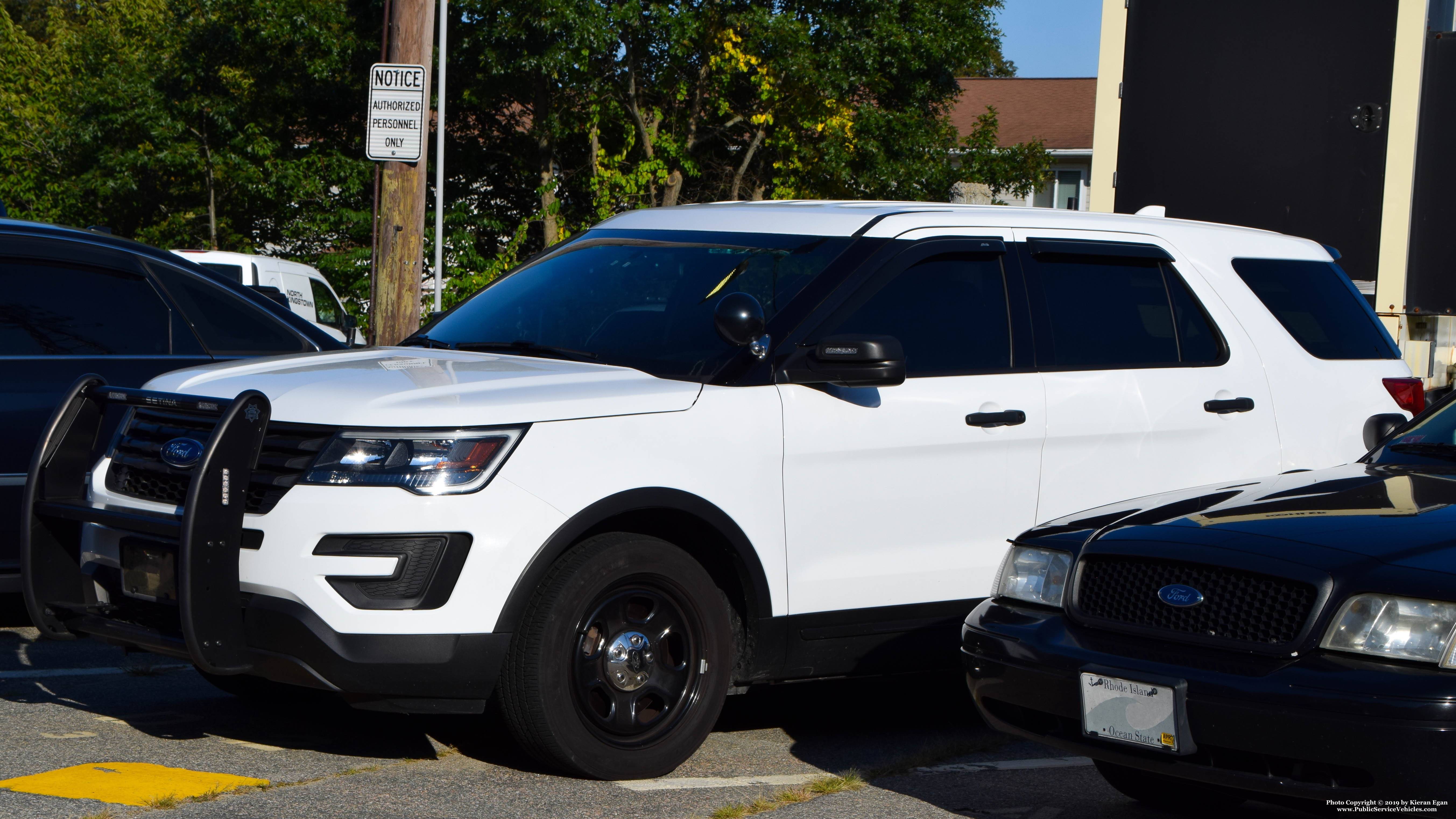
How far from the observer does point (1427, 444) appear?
4.93 metres

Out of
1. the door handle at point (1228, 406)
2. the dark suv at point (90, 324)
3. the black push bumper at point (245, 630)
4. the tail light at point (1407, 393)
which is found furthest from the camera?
the tail light at point (1407, 393)

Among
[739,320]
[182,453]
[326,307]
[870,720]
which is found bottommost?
[870,720]

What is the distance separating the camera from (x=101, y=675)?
612cm

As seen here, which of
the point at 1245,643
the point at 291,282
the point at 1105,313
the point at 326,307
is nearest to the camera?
the point at 1245,643

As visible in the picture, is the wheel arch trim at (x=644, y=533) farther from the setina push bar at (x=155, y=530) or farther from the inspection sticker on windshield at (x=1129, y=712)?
the inspection sticker on windshield at (x=1129, y=712)

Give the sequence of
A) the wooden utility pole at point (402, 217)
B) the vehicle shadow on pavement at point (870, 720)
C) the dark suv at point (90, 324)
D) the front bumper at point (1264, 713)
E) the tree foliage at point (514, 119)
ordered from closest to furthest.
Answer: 1. the front bumper at point (1264, 713)
2. the vehicle shadow on pavement at point (870, 720)
3. the dark suv at point (90, 324)
4. the wooden utility pole at point (402, 217)
5. the tree foliage at point (514, 119)

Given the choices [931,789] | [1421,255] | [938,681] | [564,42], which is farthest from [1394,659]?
[564,42]

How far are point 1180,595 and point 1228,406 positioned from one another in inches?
90.9

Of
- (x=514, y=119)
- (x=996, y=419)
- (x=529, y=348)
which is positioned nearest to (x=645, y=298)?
(x=529, y=348)

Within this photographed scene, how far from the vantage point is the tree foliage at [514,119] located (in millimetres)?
26312

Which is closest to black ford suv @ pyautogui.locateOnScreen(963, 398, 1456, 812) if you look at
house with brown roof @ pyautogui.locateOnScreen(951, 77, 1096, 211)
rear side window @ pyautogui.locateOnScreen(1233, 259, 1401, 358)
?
rear side window @ pyautogui.locateOnScreen(1233, 259, 1401, 358)

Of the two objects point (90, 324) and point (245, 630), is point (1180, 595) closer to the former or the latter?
point (245, 630)

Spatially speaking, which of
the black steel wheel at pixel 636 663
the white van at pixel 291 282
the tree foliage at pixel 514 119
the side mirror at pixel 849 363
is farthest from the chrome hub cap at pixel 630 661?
the tree foliage at pixel 514 119

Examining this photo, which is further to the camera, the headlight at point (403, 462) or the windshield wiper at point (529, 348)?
the windshield wiper at point (529, 348)
